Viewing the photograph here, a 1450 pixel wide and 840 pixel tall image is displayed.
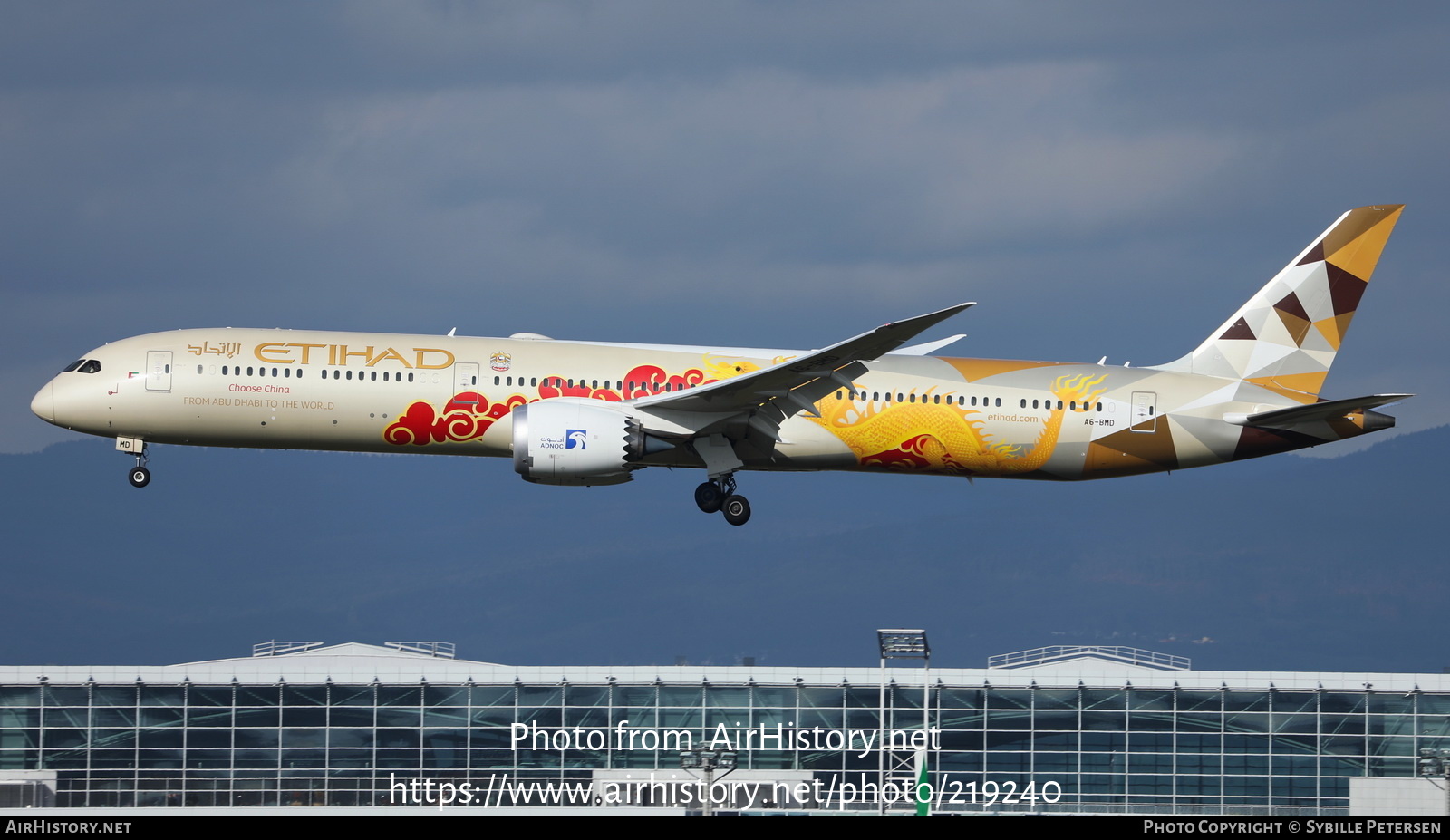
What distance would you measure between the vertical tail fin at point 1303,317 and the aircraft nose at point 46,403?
2734 cm

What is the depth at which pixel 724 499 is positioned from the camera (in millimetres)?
39094

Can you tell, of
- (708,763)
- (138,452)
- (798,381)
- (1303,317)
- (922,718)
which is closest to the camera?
(798,381)

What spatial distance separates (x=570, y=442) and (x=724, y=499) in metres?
4.45

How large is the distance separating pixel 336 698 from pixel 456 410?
21518 millimetres

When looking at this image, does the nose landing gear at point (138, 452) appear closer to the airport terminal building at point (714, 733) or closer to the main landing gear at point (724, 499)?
the main landing gear at point (724, 499)

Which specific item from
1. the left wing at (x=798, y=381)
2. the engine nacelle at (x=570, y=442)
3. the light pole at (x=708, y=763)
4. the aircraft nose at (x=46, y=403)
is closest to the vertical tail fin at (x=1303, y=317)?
the left wing at (x=798, y=381)

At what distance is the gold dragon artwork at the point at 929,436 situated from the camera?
3897 centimetres

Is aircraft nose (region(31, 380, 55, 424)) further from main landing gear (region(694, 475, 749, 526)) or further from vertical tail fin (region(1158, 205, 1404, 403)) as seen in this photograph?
vertical tail fin (region(1158, 205, 1404, 403))

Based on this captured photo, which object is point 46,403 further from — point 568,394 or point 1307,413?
point 1307,413

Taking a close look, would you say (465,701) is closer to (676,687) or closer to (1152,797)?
(676,687)

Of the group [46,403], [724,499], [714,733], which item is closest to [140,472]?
[46,403]

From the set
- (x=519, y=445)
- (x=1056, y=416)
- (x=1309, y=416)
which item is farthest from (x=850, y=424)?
(x=1309, y=416)

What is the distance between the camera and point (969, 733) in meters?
56.3

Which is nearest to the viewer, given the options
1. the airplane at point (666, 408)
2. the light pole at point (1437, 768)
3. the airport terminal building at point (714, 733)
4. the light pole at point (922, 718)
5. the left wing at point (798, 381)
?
the left wing at point (798, 381)
